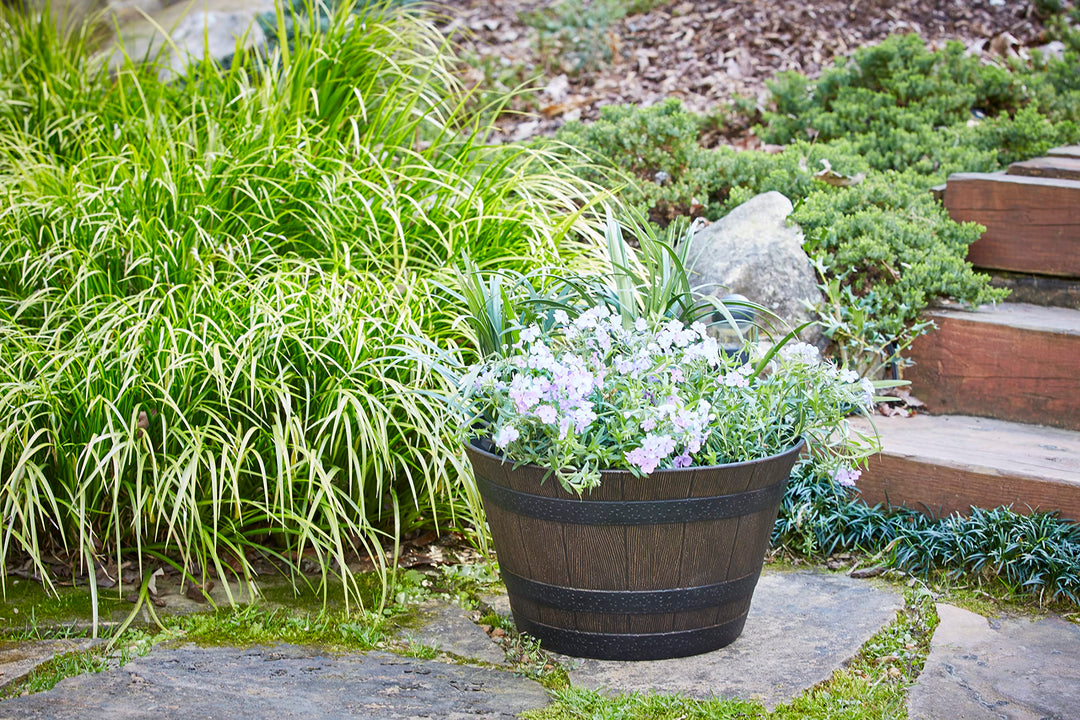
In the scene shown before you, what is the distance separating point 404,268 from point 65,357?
36.4 inches

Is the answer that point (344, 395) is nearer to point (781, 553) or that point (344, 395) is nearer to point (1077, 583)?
point (781, 553)

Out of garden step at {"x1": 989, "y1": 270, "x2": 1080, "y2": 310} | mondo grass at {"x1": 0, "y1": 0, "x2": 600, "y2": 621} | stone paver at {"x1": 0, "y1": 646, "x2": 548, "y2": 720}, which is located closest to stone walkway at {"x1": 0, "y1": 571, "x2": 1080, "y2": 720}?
stone paver at {"x1": 0, "y1": 646, "x2": 548, "y2": 720}

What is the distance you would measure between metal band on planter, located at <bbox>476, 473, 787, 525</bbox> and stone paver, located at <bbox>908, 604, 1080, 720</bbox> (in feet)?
1.66

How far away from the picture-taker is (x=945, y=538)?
252cm

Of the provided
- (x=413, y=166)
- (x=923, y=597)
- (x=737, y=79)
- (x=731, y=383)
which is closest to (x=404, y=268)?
(x=413, y=166)

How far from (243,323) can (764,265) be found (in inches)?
65.6

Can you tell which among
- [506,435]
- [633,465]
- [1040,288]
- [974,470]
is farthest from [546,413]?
[1040,288]

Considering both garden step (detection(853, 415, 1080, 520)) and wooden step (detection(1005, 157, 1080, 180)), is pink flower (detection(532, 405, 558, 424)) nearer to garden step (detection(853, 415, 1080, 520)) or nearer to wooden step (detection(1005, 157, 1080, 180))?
garden step (detection(853, 415, 1080, 520))

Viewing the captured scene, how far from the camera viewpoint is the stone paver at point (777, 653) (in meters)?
1.94

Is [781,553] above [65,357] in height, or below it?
below

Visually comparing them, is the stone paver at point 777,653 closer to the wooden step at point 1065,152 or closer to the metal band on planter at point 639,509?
the metal band on planter at point 639,509

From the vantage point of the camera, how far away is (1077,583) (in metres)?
2.33

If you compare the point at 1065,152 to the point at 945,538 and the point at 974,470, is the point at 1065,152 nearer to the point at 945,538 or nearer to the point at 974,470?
the point at 974,470

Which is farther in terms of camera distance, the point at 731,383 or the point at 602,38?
the point at 602,38
